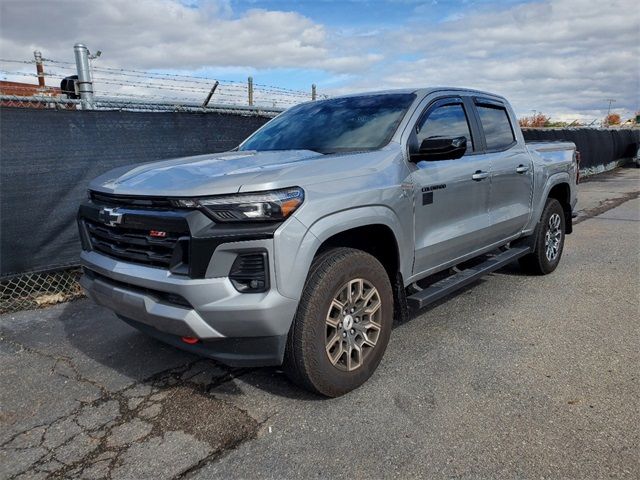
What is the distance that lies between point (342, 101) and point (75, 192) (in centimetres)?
288

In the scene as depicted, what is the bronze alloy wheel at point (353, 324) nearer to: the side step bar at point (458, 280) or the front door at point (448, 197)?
the side step bar at point (458, 280)

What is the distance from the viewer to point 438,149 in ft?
11.2

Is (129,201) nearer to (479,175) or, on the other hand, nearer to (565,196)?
(479,175)

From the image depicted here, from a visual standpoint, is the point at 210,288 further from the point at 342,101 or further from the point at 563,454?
the point at 342,101

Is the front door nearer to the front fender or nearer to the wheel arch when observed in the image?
the front fender

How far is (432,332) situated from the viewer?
13.6 ft

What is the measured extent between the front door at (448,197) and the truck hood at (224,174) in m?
0.59

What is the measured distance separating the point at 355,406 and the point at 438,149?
1.74 m

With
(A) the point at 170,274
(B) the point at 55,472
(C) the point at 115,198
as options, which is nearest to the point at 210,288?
(A) the point at 170,274

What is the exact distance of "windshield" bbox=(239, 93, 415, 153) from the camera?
366 centimetres

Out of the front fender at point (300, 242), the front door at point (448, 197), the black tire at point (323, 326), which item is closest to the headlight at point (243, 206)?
the front fender at point (300, 242)

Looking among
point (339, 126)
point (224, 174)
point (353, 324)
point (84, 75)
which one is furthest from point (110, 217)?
point (84, 75)

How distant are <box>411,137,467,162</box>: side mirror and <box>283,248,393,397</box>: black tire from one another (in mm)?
840

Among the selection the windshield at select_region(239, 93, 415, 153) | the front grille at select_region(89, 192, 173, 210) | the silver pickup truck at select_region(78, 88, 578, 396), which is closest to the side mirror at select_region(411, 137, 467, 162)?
the silver pickup truck at select_region(78, 88, 578, 396)
